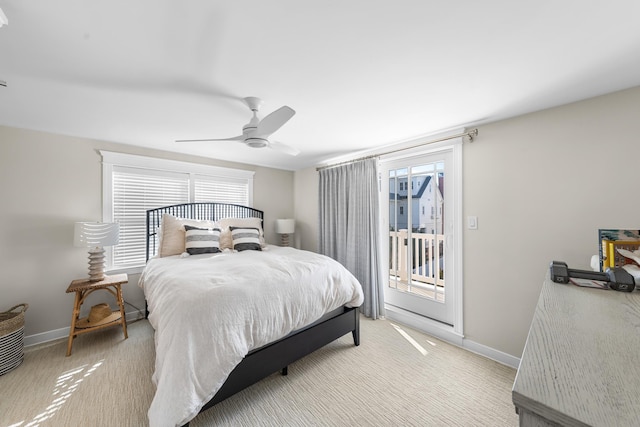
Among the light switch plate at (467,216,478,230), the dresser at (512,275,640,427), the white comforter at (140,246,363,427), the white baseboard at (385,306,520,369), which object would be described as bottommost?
the white baseboard at (385,306,520,369)

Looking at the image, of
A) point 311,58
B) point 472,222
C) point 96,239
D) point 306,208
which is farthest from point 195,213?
point 472,222

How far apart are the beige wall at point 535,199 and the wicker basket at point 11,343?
13.7 feet

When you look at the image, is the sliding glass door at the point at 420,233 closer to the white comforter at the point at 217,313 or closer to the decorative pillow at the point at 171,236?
the white comforter at the point at 217,313

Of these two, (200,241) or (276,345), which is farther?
(200,241)

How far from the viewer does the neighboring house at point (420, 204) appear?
2771 millimetres

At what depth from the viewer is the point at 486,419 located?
162 cm

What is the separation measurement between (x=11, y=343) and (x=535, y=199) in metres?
4.70

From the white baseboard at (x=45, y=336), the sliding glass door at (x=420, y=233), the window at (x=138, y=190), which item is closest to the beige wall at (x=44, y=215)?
the white baseboard at (x=45, y=336)

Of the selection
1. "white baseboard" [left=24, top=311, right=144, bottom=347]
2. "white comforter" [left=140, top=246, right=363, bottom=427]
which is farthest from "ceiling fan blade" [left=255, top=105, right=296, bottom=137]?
"white baseboard" [left=24, top=311, right=144, bottom=347]

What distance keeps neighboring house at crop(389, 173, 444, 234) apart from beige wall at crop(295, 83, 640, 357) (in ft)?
1.07

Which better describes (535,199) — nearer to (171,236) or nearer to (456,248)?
(456,248)

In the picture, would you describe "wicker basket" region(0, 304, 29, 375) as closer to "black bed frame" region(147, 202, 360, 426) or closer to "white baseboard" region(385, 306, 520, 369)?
"black bed frame" region(147, 202, 360, 426)

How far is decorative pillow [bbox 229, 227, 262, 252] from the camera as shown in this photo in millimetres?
3248

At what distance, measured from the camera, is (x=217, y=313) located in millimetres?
1522
